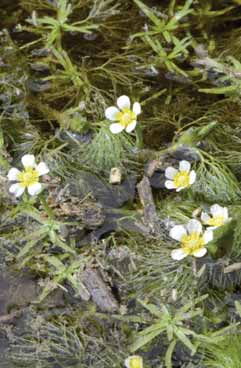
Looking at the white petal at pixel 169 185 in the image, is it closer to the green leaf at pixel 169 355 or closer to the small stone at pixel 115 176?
the small stone at pixel 115 176

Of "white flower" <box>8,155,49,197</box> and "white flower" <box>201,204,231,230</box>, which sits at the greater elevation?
"white flower" <box>8,155,49,197</box>

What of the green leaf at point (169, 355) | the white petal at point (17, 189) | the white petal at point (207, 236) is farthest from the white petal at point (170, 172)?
the green leaf at point (169, 355)

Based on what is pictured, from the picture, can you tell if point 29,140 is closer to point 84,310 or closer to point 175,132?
point 175,132

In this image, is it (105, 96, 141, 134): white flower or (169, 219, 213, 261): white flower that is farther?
(105, 96, 141, 134): white flower

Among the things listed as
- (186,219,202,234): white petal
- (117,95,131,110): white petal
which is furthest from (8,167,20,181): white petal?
(186,219,202,234): white petal

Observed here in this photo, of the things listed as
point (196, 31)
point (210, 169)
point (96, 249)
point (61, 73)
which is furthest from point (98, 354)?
point (196, 31)

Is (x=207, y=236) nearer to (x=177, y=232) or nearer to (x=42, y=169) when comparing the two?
(x=177, y=232)

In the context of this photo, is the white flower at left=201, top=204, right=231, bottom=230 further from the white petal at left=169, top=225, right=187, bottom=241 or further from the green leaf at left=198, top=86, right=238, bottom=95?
the green leaf at left=198, top=86, right=238, bottom=95
